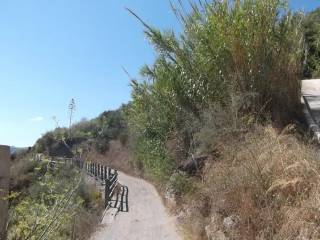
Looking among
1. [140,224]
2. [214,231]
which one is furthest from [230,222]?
[140,224]

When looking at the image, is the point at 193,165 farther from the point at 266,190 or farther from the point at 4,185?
the point at 4,185

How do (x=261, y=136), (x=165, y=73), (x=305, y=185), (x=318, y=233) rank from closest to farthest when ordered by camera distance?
(x=318, y=233) < (x=305, y=185) < (x=261, y=136) < (x=165, y=73)

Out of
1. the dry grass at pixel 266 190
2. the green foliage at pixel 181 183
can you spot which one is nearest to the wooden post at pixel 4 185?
the dry grass at pixel 266 190

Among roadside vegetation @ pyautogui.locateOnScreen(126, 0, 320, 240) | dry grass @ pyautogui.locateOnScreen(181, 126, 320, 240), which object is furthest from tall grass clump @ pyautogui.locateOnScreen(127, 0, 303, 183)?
dry grass @ pyautogui.locateOnScreen(181, 126, 320, 240)

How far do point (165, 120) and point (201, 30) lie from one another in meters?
3.40

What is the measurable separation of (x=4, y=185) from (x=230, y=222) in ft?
13.3

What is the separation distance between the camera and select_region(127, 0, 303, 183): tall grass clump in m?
11.5

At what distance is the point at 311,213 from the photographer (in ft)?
19.2

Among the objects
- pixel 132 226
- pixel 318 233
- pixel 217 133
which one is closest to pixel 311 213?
pixel 318 233

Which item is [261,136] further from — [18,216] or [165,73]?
[165,73]

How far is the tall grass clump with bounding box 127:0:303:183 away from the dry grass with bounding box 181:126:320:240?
6.91 feet

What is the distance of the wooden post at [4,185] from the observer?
13.8ft

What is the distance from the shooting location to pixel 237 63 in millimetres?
11609

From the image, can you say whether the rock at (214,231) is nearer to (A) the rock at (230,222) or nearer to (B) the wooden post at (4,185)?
(A) the rock at (230,222)
